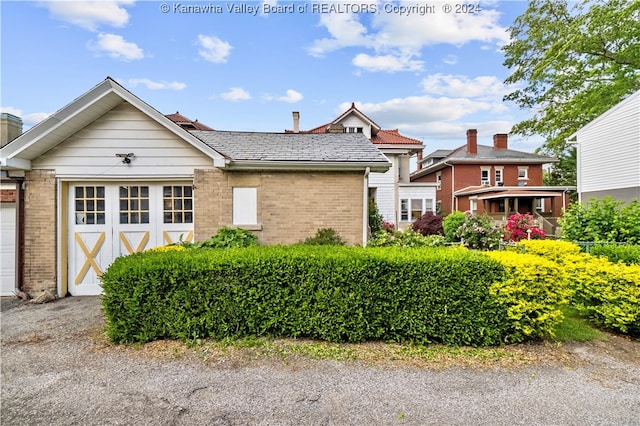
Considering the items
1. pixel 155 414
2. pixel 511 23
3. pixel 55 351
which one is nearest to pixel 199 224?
pixel 55 351

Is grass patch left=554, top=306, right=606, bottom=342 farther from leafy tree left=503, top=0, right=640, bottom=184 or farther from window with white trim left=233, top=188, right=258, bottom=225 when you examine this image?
leafy tree left=503, top=0, right=640, bottom=184

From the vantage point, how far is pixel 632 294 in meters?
4.77

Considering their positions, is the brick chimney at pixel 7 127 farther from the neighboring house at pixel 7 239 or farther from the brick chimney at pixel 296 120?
the brick chimney at pixel 296 120

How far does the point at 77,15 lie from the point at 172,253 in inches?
274

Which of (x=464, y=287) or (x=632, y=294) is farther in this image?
(x=632, y=294)

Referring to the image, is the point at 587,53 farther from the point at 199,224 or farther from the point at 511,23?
the point at 199,224

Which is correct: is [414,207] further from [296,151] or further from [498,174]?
[296,151]

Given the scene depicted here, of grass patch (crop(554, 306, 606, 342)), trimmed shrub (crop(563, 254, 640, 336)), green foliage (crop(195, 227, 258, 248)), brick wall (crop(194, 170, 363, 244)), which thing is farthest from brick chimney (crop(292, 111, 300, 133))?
grass patch (crop(554, 306, 606, 342))

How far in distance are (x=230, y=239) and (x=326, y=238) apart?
2.30 metres

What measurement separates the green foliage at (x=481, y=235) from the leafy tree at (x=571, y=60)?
13.3 m

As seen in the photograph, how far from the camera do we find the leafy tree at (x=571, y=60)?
645 inches

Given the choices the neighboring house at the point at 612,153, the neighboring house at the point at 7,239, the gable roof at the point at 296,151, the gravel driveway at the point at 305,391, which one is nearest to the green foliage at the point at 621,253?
the gravel driveway at the point at 305,391

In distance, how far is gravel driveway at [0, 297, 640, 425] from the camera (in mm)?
2998

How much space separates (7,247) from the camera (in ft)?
23.7
